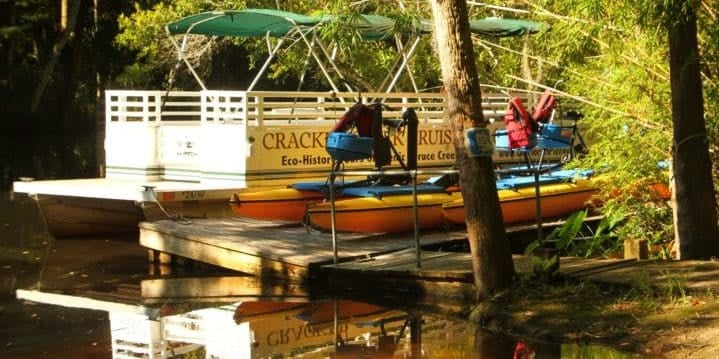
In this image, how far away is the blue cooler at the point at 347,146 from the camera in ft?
46.0

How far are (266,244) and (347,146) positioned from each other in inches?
62.1

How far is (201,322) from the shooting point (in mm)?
10719

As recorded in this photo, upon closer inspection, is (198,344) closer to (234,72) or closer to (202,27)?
(202,27)

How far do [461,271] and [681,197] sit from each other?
213cm

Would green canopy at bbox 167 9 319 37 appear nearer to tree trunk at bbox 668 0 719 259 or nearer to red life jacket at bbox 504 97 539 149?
red life jacket at bbox 504 97 539 149

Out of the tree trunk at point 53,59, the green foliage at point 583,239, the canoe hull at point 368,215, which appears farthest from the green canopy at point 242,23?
the tree trunk at point 53,59

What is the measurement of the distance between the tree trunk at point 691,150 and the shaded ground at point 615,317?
138 cm

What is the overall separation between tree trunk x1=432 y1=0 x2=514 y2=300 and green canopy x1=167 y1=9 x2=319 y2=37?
746 centimetres

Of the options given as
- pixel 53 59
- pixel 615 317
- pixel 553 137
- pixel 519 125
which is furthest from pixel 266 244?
pixel 53 59

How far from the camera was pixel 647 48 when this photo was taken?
40.1ft

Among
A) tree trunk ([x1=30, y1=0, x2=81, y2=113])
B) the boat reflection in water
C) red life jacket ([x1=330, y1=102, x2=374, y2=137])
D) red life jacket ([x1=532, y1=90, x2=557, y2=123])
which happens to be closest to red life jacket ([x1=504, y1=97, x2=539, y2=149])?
red life jacket ([x1=532, y1=90, x2=557, y2=123])

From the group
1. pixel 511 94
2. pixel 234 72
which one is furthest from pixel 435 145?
pixel 234 72

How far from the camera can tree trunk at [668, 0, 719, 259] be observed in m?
10.4

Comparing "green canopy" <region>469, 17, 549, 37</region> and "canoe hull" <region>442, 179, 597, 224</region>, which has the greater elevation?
"green canopy" <region>469, 17, 549, 37</region>
